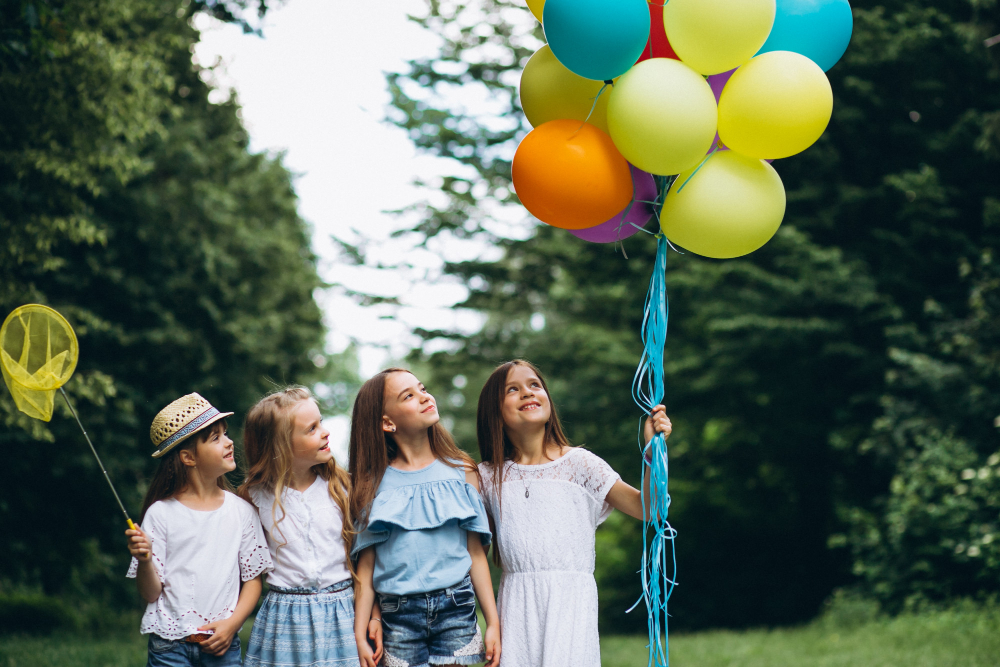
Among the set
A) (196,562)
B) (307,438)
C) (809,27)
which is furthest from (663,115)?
(196,562)

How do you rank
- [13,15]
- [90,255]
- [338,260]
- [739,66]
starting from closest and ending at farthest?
[739,66] → [13,15] → [90,255] → [338,260]

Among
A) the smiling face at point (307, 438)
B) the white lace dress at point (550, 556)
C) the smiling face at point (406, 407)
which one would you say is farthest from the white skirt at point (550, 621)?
the smiling face at point (307, 438)

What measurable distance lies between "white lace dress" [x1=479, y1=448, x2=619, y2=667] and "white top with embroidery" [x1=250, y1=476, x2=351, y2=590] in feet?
1.92

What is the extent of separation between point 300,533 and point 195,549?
14.3 inches

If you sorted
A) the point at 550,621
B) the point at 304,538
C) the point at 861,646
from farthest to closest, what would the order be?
the point at 861,646, the point at 304,538, the point at 550,621

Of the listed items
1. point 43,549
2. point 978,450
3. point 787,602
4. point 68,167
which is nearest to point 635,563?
point 787,602

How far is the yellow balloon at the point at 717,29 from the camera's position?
268 cm

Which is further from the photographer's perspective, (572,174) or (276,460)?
(276,460)

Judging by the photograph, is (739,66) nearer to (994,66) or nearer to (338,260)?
(994,66)

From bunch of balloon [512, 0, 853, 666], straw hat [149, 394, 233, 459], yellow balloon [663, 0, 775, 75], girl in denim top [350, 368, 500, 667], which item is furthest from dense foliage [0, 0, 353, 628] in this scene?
yellow balloon [663, 0, 775, 75]

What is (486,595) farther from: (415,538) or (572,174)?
(572,174)

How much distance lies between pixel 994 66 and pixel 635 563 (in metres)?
9.05

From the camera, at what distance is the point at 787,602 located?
1123cm

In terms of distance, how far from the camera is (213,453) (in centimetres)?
303
